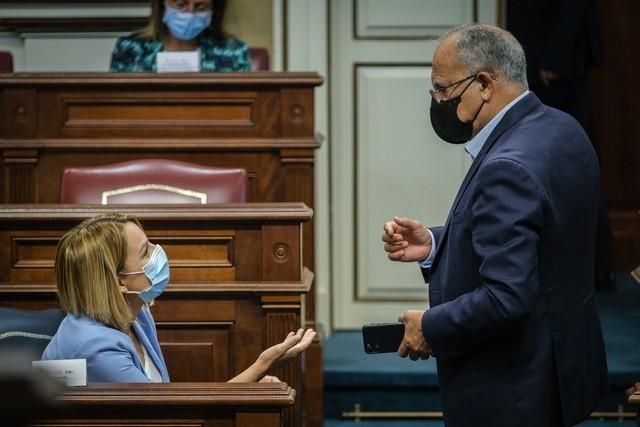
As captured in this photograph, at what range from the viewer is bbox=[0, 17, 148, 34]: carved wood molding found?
6328 mm

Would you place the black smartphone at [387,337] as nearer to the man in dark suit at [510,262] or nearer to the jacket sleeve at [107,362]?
the man in dark suit at [510,262]

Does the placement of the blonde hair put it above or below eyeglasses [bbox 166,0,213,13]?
below

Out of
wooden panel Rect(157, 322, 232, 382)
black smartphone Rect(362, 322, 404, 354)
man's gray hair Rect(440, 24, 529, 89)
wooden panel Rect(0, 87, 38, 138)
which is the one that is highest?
man's gray hair Rect(440, 24, 529, 89)

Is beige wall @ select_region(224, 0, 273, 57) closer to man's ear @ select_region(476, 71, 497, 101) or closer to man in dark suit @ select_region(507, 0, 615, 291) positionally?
man in dark suit @ select_region(507, 0, 615, 291)

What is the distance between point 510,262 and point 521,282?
46 mm

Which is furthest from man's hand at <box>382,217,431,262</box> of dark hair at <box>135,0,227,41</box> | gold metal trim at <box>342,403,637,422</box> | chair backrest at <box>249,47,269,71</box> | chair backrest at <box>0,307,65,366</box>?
chair backrest at <box>249,47,269,71</box>

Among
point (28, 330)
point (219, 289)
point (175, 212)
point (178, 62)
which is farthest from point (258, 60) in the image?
point (28, 330)

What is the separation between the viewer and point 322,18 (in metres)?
5.75

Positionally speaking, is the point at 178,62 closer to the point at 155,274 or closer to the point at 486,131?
the point at 155,274

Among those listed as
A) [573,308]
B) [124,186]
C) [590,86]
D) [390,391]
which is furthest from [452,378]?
[590,86]

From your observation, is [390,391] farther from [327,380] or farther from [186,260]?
[186,260]

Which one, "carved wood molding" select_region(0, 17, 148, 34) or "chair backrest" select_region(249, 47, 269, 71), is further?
"carved wood molding" select_region(0, 17, 148, 34)

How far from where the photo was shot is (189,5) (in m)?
5.07

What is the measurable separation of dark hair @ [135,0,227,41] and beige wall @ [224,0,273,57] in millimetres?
936
